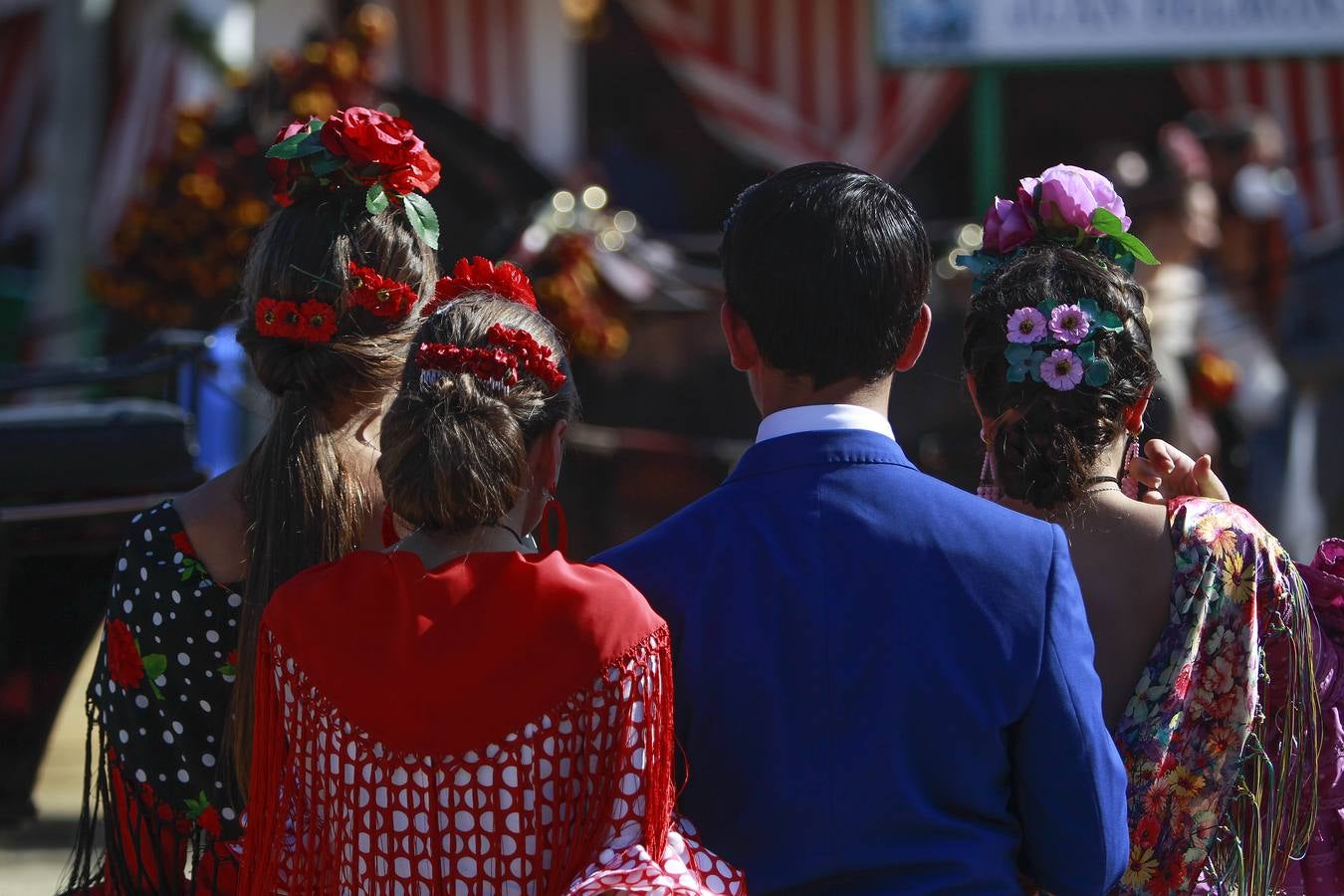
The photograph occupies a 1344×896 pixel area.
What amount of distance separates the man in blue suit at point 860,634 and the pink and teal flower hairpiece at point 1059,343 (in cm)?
27

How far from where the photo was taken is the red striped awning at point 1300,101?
787cm

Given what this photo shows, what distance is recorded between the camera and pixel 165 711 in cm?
190

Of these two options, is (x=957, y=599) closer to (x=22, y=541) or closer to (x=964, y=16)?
(x=22, y=541)

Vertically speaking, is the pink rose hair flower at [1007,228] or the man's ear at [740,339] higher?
the pink rose hair flower at [1007,228]

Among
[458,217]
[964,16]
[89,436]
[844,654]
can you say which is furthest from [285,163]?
[964,16]

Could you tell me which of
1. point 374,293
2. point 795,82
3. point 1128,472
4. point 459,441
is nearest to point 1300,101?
point 795,82

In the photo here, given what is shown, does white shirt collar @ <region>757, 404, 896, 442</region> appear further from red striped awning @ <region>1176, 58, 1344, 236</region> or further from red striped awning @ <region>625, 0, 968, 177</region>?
red striped awning @ <region>1176, 58, 1344, 236</region>

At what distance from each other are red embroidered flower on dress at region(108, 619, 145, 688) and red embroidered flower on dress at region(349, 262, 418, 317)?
0.49 meters

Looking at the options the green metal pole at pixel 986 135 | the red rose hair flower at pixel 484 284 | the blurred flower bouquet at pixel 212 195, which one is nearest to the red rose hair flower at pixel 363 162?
the red rose hair flower at pixel 484 284

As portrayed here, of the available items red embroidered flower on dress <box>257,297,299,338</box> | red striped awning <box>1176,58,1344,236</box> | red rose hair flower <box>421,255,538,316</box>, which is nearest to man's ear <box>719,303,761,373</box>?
red rose hair flower <box>421,255,538,316</box>

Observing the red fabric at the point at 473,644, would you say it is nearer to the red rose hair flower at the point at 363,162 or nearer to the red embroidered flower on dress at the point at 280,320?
the red embroidered flower on dress at the point at 280,320

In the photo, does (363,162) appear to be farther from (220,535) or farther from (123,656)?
(123,656)

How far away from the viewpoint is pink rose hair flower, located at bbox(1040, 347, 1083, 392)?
68.8 inches

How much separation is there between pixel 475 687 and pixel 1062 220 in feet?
3.09
